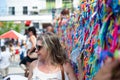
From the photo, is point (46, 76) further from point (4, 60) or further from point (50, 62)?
point (4, 60)

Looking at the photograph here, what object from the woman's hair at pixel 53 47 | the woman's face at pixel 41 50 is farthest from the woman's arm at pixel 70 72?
the woman's face at pixel 41 50

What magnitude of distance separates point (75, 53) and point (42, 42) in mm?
398

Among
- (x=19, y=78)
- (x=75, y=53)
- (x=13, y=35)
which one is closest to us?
(x=75, y=53)

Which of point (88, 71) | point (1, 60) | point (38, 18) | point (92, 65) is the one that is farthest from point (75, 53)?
point (38, 18)

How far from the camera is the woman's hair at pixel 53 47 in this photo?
13.5ft

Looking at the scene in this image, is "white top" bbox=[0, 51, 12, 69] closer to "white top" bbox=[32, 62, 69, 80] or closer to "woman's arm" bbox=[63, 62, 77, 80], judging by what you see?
"white top" bbox=[32, 62, 69, 80]

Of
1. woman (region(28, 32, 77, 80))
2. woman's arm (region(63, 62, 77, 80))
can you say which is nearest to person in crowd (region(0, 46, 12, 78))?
woman (region(28, 32, 77, 80))

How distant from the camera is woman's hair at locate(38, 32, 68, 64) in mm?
4117

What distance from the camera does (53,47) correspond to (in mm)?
4129

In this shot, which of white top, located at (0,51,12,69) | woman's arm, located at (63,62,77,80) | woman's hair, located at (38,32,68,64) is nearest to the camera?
woman's arm, located at (63,62,77,80)

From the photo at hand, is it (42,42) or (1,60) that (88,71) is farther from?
(1,60)

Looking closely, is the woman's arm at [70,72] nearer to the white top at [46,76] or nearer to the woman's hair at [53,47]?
the white top at [46,76]

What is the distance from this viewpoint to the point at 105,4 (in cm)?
248

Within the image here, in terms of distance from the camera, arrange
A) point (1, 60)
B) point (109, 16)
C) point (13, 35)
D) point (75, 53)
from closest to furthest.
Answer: point (109, 16), point (75, 53), point (1, 60), point (13, 35)
